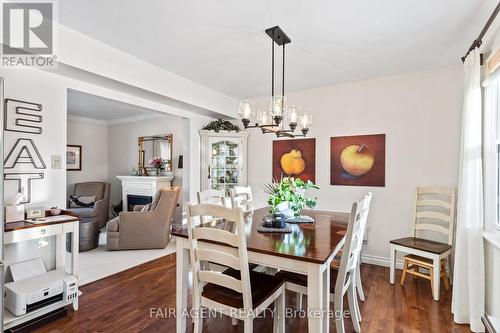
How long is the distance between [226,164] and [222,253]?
9.65 ft

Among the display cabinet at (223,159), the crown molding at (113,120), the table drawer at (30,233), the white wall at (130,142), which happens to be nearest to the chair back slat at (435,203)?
the display cabinet at (223,159)

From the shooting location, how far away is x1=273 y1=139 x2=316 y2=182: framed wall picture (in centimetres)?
393

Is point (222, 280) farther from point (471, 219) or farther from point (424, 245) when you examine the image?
point (424, 245)

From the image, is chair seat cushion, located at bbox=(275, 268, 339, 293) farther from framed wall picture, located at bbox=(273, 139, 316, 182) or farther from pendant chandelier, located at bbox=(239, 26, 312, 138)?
framed wall picture, located at bbox=(273, 139, 316, 182)

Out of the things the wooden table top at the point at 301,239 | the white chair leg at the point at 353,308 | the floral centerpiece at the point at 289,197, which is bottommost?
the white chair leg at the point at 353,308

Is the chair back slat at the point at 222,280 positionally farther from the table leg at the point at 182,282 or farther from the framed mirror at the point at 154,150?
the framed mirror at the point at 154,150

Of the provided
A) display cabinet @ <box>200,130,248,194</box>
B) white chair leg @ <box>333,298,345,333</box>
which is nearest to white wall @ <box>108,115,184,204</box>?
display cabinet @ <box>200,130,248,194</box>

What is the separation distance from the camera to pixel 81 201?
531 cm

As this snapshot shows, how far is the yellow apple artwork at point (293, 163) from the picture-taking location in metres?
4.01

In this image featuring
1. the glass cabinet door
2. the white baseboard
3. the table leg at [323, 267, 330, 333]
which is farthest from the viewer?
the glass cabinet door

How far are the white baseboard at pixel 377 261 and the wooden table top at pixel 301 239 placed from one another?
4.32 ft

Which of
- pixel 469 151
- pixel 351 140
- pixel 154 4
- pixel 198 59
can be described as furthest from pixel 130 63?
pixel 469 151

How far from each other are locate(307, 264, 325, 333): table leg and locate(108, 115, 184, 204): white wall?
14.3ft

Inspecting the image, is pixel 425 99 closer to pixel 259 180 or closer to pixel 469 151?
pixel 469 151
